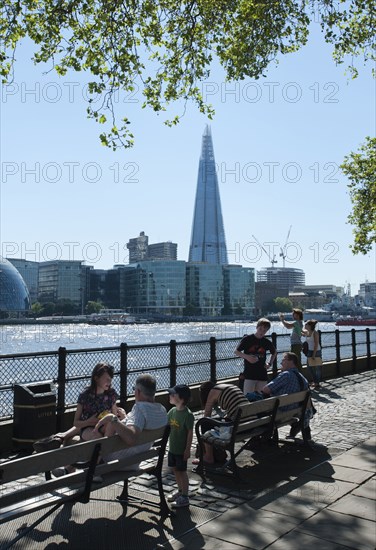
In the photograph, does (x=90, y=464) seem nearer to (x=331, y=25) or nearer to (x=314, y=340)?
(x=314, y=340)

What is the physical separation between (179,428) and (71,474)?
1411mm

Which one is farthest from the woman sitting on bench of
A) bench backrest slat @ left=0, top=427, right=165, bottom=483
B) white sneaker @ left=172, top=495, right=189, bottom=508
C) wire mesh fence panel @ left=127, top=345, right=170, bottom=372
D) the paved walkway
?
wire mesh fence panel @ left=127, top=345, right=170, bottom=372

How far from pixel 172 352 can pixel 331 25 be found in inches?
405

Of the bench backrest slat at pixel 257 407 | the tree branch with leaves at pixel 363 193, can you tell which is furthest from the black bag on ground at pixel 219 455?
the tree branch with leaves at pixel 363 193

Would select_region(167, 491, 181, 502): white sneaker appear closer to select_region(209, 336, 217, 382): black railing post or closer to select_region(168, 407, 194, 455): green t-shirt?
select_region(168, 407, 194, 455): green t-shirt

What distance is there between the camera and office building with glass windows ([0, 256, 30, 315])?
513 ft

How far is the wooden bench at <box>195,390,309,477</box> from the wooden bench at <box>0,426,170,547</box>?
1218mm

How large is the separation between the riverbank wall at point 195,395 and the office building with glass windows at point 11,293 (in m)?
149

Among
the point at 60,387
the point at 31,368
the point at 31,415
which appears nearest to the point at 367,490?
the point at 31,415

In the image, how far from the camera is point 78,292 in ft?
633

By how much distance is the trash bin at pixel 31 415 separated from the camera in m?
7.34

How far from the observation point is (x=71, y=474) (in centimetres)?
436

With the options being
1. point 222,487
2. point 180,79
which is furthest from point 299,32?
point 222,487

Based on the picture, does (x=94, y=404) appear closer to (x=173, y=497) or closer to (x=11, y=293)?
(x=173, y=497)
